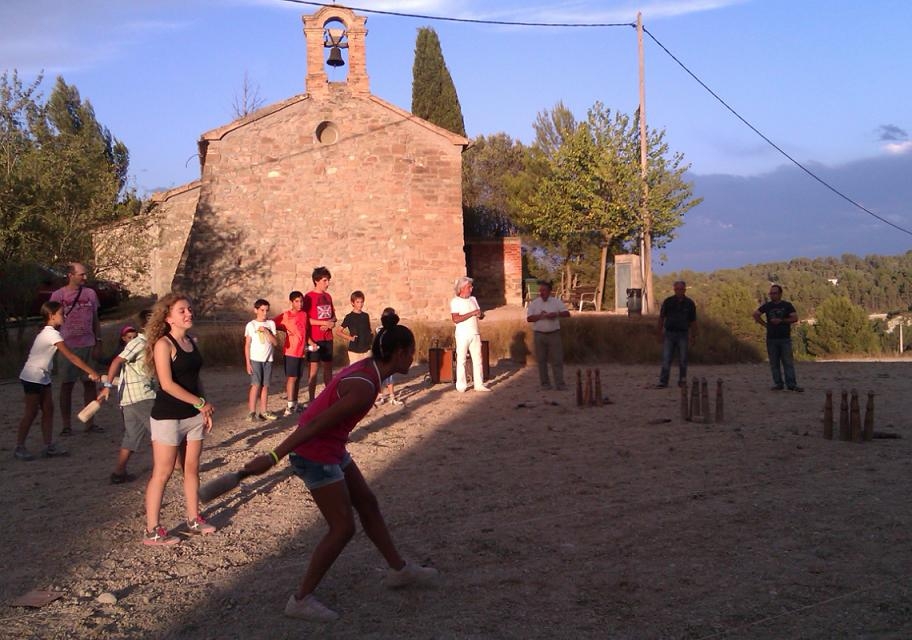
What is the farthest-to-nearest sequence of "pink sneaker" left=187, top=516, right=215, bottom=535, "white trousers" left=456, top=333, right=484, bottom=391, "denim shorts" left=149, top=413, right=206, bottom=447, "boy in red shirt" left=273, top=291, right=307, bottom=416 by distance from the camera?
"white trousers" left=456, top=333, right=484, bottom=391
"boy in red shirt" left=273, top=291, right=307, bottom=416
"pink sneaker" left=187, top=516, right=215, bottom=535
"denim shorts" left=149, top=413, right=206, bottom=447

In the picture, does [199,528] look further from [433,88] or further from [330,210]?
[433,88]

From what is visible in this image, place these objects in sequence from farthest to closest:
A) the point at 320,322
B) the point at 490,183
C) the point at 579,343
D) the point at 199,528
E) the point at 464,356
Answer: the point at 490,183 < the point at 579,343 < the point at 464,356 < the point at 320,322 < the point at 199,528

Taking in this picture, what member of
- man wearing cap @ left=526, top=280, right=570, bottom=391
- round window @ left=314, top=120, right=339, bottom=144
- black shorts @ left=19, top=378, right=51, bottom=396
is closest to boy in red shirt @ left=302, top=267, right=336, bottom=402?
black shorts @ left=19, top=378, right=51, bottom=396

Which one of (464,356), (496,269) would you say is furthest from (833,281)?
(464,356)

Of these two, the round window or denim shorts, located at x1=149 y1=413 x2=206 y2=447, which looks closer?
denim shorts, located at x1=149 y1=413 x2=206 y2=447

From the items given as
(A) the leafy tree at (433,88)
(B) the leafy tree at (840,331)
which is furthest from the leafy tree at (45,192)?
(B) the leafy tree at (840,331)

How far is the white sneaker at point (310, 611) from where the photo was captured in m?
5.11

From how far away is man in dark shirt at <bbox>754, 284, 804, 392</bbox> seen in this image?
46.2ft

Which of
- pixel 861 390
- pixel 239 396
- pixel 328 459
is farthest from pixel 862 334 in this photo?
pixel 328 459

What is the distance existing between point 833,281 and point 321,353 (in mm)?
86864

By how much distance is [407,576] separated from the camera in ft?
18.3

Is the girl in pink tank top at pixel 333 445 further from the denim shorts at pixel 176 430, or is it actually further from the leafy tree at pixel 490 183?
the leafy tree at pixel 490 183

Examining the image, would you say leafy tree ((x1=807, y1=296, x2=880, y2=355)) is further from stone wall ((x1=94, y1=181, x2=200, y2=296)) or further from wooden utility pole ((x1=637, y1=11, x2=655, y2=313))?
stone wall ((x1=94, y1=181, x2=200, y2=296))

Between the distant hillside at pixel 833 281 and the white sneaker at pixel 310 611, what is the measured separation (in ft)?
178
